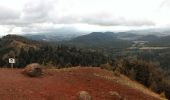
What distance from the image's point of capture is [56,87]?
25.0m

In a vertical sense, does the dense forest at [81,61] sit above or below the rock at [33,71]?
below

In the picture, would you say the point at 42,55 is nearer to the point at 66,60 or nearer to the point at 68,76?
the point at 66,60

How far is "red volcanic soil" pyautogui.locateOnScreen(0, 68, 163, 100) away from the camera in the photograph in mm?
22562

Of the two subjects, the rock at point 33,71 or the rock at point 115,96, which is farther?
the rock at point 33,71

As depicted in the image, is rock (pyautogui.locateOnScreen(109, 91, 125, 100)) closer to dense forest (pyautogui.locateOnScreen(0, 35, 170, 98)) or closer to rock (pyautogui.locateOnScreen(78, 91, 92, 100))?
rock (pyautogui.locateOnScreen(78, 91, 92, 100))

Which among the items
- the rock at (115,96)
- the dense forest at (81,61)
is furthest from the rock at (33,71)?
the dense forest at (81,61)

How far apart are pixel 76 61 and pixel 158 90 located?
313ft

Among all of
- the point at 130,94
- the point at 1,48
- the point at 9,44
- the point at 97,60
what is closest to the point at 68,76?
the point at 130,94

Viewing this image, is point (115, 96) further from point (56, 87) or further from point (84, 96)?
point (56, 87)

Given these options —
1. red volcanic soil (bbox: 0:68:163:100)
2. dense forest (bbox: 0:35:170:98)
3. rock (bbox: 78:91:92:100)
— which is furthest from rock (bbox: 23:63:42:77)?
dense forest (bbox: 0:35:170:98)

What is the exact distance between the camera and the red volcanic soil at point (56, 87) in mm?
22562

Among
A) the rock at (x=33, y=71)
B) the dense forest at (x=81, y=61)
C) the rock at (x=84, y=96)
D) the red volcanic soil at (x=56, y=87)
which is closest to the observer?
the red volcanic soil at (x=56, y=87)

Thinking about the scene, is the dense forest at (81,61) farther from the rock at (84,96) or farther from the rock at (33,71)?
the rock at (84,96)

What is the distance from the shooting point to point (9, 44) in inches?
7835
